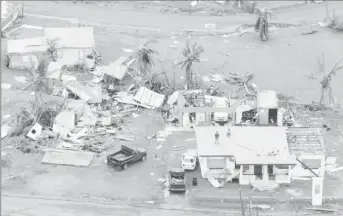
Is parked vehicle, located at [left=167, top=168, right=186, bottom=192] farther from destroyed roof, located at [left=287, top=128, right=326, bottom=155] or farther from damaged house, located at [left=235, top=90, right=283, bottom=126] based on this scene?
damaged house, located at [left=235, top=90, right=283, bottom=126]

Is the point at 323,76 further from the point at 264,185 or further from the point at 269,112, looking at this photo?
the point at 264,185

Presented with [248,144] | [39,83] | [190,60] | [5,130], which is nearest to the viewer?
[248,144]

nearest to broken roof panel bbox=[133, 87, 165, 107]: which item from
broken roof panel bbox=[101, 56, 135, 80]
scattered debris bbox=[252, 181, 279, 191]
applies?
broken roof panel bbox=[101, 56, 135, 80]


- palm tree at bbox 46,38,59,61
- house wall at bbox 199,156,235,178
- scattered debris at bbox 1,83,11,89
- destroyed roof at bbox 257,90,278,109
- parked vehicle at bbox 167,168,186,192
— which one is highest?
palm tree at bbox 46,38,59,61

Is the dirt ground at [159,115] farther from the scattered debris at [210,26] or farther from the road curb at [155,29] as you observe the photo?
the scattered debris at [210,26]

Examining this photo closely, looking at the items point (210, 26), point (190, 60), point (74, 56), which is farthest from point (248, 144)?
point (210, 26)

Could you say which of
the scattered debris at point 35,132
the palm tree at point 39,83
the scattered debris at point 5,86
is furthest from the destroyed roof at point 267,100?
the scattered debris at point 5,86
